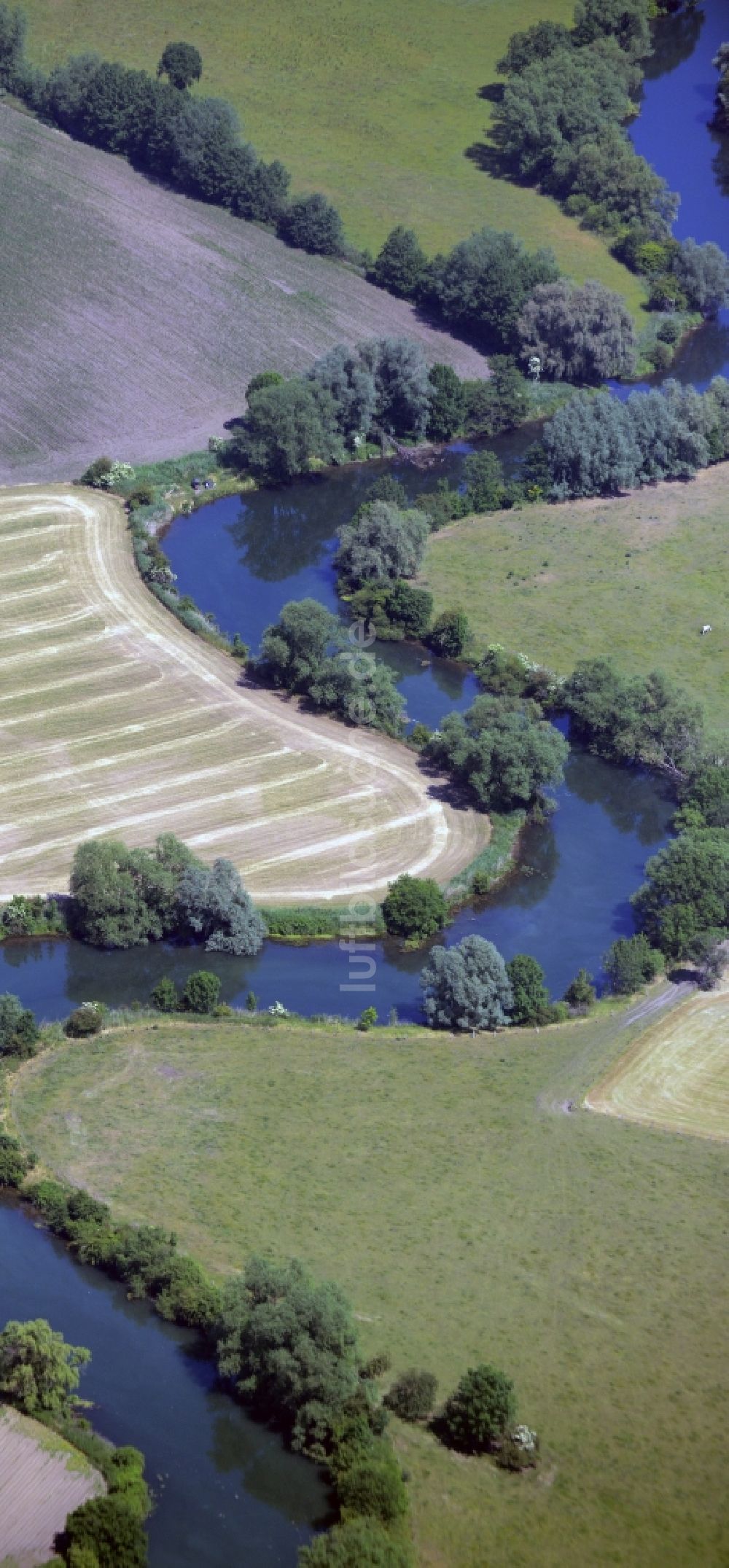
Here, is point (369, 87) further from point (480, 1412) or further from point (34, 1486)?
point (34, 1486)

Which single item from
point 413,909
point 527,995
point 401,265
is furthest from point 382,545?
point 527,995

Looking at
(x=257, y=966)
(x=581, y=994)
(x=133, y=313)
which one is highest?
(x=133, y=313)

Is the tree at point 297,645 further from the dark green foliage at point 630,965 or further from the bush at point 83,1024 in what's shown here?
the bush at point 83,1024

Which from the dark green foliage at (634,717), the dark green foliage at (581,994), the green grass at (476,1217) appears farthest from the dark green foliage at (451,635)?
the green grass at (476,1217)

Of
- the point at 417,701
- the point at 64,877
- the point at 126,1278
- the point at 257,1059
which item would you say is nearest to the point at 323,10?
the point at 417,701

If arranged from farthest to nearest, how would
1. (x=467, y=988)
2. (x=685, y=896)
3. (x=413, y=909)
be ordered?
(x=685, y=896) < (x=413, y=909) < (x=467, y=988)

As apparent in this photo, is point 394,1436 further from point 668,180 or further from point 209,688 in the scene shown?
point 668,180

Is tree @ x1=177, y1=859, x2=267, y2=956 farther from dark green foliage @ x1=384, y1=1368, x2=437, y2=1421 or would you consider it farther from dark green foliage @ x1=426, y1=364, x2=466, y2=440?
dark green foliage @ x1=426, y1=364, x2=466, y2=440

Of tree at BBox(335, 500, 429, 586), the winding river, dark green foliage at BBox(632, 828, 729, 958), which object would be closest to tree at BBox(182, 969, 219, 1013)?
the winding river
